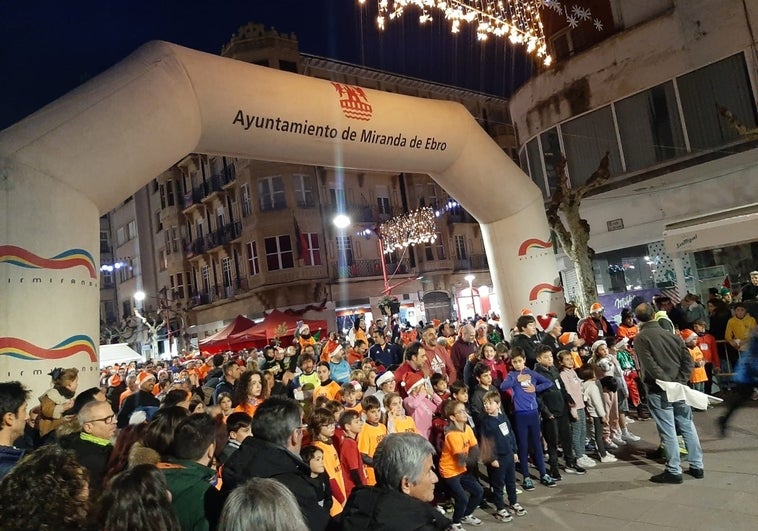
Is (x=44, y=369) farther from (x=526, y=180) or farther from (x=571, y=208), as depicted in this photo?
(x=571, y=208)

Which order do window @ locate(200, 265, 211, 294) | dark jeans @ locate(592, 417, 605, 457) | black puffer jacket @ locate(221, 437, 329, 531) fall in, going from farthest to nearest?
1. window @ locate(200, 265, 211, 294)
2. dark jeans @ locate(592, 417, 605, 457)
3. black puffer jacket @ locate(221, 437, 329, 531)

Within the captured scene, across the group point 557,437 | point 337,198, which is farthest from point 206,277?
point 557,437

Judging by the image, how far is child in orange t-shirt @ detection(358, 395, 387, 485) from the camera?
17.7ft

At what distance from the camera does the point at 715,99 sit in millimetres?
13820

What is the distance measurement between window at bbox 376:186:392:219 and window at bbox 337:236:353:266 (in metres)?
2.95

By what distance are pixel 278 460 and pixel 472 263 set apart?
113 feet

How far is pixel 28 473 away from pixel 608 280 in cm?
1724

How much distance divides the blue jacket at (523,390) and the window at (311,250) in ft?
79.3

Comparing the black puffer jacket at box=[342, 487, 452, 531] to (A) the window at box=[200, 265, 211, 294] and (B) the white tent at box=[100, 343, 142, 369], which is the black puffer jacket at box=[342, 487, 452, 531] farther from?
(A) the window at box=[200, 265, 211, 294]

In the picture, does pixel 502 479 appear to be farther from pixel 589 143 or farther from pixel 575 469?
pixel 589 143

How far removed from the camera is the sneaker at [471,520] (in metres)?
5.31

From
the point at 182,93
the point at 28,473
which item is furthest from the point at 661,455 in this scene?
the point at 182,93

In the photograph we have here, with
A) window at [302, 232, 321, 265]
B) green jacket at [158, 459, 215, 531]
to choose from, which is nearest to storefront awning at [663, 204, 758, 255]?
green jacket at [158, 459, 215, 531]

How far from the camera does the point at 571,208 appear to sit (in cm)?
1370
